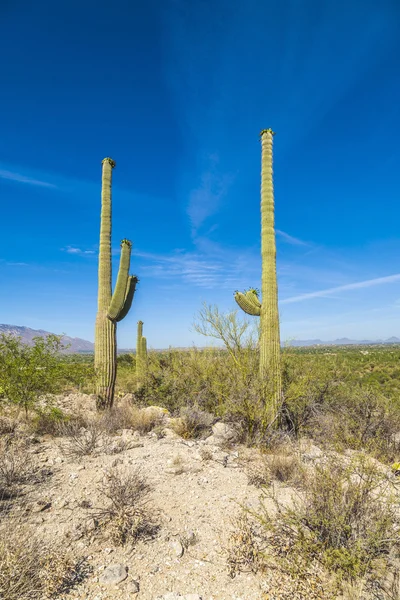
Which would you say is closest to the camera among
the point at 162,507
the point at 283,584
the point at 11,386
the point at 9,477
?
the point at 283,584

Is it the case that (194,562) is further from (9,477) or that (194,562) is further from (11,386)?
(11,386)

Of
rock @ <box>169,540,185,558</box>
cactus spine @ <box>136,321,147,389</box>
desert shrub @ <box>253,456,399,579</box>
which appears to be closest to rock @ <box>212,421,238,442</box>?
desert shrub @ <box>253,456,399,579</box>

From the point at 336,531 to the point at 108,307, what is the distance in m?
7.72

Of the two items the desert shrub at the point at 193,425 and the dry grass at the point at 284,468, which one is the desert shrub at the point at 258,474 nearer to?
the dry grass at the point at 284,468

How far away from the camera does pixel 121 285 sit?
964 centimetres

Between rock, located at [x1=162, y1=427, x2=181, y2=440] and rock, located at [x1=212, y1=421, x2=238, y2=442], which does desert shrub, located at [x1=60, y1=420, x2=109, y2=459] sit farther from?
rock, located at [x1=212, y1=421, x2=238, y2=442]

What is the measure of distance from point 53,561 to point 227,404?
16.2ft

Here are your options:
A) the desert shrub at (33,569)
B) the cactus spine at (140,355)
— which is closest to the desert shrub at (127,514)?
the desert shrub at (33,569)

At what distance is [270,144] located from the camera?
9.33 metres

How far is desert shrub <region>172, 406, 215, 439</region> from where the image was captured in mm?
7359

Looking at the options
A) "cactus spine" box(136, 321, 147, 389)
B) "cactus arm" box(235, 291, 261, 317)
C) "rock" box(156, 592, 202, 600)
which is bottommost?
"rock" box(156, 592, 202, 600)

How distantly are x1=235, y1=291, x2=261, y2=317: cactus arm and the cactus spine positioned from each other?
17.6 ft

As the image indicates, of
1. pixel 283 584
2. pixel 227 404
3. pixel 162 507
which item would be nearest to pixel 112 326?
pixel 227 404

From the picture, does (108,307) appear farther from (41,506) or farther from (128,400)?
(41,506)
